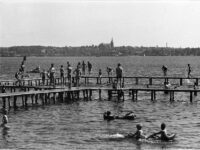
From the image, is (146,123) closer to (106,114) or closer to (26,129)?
(106,114)

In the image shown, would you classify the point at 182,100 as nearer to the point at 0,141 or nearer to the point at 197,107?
the point at 197,107

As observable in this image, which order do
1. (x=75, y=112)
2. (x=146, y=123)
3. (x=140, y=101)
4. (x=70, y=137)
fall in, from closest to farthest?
(x=70, y=137) < (x=146, y=123) < (x=75, y=112) < (x=140, y=101)

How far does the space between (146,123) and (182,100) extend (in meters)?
15.4

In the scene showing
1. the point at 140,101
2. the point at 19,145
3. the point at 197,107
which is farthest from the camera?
the point at 140,101

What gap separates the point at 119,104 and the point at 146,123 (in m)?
10.8

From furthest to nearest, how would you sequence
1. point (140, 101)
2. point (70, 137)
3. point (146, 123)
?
1. point (140, 101)
2. point (146, 123)
3. point (70, 137)

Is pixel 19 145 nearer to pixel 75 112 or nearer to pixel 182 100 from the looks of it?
pixel 75 112

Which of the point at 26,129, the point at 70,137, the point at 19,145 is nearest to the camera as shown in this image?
the point at 19,145

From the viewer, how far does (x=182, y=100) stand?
47688 mm

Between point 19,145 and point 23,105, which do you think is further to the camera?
point 23,105

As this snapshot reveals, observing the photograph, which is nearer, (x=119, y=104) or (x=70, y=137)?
(x=70, y=137)

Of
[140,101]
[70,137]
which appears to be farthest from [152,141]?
[140,101]

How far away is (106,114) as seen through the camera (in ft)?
113

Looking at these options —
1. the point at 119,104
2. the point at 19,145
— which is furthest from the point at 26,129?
the point at 119,104
